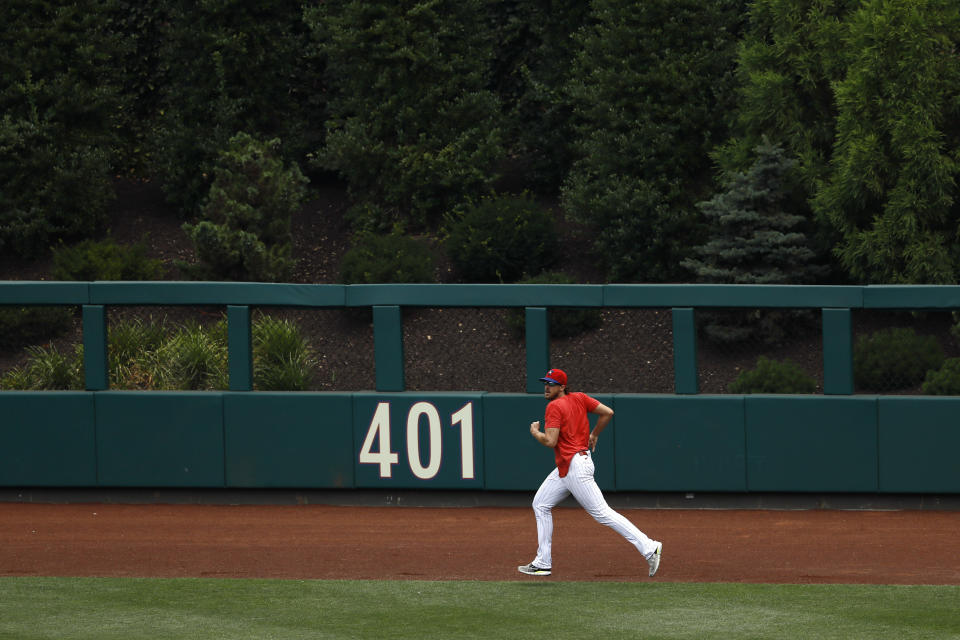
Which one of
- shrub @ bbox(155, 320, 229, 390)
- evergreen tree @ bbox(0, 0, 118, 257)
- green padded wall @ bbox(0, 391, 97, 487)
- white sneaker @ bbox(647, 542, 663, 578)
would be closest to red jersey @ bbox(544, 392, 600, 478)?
white sneaker @ bbox(647, 542, 663, 578)

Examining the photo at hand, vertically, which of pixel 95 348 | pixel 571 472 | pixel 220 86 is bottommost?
pixel 571 472

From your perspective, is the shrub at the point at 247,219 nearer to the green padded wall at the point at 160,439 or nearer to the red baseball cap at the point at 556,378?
the green padded wall at the point at 160,439

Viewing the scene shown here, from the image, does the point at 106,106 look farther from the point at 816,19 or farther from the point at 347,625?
the point at 347,625

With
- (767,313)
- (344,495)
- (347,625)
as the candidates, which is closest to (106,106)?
(344,495)

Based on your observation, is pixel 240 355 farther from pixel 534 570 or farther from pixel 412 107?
pixel 412 107

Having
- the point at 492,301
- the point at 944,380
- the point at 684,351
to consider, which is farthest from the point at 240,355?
the point at 944,380

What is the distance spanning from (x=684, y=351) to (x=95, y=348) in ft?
22.2

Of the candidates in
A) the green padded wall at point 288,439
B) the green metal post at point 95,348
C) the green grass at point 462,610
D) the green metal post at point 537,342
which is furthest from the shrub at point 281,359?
the green grass at point 462,610

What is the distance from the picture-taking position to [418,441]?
13391 mm

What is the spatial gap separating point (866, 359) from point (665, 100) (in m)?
9.78

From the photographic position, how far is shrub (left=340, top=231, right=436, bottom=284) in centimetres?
2066

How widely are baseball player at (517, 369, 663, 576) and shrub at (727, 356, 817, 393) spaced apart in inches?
136

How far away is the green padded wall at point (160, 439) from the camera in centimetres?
1379

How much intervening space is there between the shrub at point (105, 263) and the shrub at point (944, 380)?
1452 centimetres
